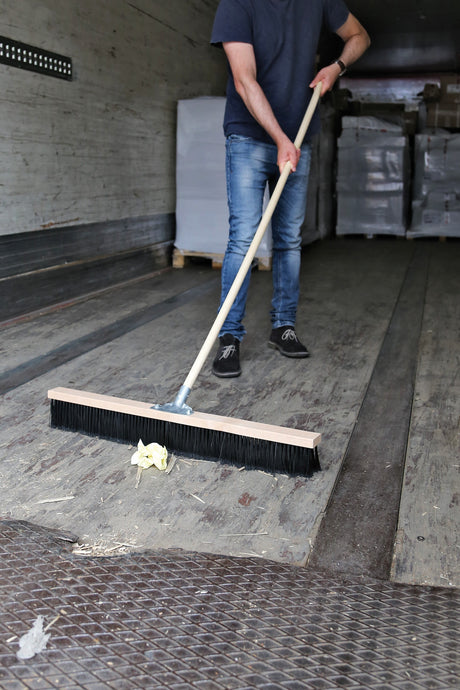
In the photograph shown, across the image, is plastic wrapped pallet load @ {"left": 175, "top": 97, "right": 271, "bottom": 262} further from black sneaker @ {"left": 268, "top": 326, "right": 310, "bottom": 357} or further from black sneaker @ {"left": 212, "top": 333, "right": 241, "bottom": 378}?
black sneaker @ {"left": 212, "top": 333, "right": 241, "bottom": 378}

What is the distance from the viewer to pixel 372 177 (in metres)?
7.87

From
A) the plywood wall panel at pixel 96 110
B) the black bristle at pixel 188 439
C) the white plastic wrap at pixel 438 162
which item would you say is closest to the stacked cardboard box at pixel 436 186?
the white plastic wrap at pixel 438 162

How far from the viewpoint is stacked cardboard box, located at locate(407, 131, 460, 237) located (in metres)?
7.76

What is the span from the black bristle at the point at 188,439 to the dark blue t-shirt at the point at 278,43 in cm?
133

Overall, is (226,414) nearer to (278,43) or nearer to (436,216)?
(278,43)

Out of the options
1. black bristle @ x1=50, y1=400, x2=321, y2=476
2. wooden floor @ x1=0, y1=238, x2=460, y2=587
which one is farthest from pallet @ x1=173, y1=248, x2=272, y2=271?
black bristle @ x1=50, y1=400, x2=321, y2=476

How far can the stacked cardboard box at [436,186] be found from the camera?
7762 millimetres

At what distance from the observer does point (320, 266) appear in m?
5.71

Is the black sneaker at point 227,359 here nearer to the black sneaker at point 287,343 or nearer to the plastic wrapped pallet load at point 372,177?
the black sneaker at point 287,343

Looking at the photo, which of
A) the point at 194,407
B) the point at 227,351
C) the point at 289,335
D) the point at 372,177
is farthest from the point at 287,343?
the point at 372,177

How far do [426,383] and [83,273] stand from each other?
2348 millimetres

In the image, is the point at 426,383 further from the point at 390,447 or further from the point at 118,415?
the point at 118,415

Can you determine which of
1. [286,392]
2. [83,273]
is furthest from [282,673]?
[83,273]

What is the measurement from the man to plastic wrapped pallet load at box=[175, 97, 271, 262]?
2171mm
